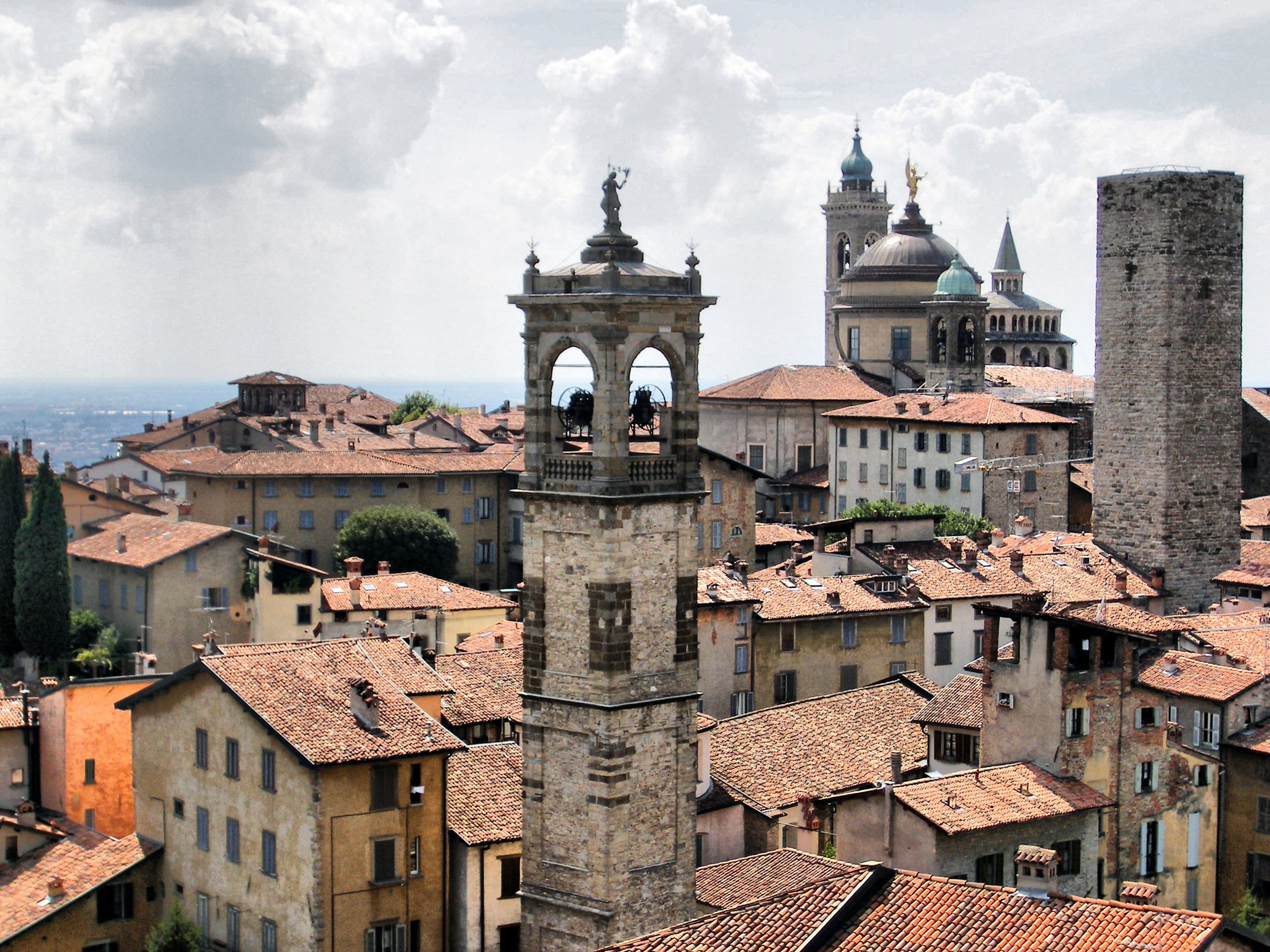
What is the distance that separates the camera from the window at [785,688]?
46.2 metres

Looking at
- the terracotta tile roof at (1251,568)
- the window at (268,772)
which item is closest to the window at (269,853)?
the window at (268,772)

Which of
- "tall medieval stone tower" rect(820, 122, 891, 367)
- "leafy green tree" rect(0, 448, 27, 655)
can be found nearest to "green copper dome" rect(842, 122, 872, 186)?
"tall medieval stone tower" rect(820, 122, 891, 367)

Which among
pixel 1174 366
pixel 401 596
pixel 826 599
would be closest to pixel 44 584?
pixel 401 596

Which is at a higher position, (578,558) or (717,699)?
(578,558)

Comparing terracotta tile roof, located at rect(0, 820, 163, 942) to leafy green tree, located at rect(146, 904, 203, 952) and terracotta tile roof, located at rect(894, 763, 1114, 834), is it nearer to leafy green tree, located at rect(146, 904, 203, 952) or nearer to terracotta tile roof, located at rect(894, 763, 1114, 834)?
leafy green tree, located at rect(146, 904, 203, 952)

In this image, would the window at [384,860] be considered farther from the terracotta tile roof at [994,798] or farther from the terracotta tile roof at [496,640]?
the terracotta tile roof at [496,640]

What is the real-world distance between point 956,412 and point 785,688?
2667 cm

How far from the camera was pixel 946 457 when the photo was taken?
70.4m

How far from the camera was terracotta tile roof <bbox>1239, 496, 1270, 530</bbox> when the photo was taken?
208 ft

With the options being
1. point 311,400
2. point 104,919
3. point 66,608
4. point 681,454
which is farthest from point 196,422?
point 681,454

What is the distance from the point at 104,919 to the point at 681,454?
13.2 m

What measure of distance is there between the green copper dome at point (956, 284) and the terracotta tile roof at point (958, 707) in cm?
4332

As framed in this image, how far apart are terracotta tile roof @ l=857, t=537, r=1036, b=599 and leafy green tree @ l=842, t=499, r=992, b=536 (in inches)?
251

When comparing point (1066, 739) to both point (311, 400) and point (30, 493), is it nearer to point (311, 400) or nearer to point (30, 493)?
point (30, 493)
